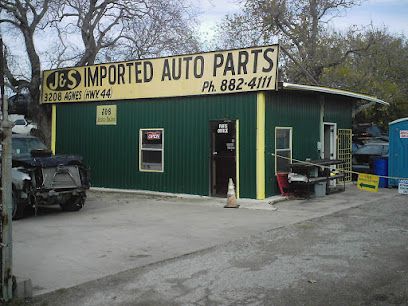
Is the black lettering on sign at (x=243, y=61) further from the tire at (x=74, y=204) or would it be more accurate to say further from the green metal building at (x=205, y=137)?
the tire at (x=74, y=204)

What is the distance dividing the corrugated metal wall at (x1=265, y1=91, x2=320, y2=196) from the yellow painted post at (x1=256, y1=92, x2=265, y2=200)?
0.23 metres

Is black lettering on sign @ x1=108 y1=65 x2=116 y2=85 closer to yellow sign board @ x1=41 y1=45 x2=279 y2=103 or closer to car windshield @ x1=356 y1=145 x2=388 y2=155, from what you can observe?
yellow sign board @ x1=41 y1=45 x2=279 y2=103

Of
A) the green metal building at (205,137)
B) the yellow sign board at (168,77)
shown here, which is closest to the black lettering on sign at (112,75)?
the yellow sign board at (168,77)

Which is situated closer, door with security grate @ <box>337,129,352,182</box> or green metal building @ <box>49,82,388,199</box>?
green metal building @ <box>49,82,388,199</box>

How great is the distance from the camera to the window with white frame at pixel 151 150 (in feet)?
53.6

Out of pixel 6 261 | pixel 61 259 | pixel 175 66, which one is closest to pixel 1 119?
pixel 6 261

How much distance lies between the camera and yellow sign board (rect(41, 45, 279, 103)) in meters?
14.2

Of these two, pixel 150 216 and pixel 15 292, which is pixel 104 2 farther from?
pixel 15 292

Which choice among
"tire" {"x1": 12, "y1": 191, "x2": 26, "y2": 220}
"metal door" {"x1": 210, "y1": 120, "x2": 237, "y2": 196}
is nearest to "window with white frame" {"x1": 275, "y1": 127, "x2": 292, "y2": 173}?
"metal door" {"x1": 210, "y1": 120, "x2": 237, "y2": 196}

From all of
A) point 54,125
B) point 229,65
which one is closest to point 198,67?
point 229,65

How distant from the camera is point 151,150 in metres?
16.5

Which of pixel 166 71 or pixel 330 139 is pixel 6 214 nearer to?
pixel 166 71

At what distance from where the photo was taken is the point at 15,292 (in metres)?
5.77

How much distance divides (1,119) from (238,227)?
5794 mm
